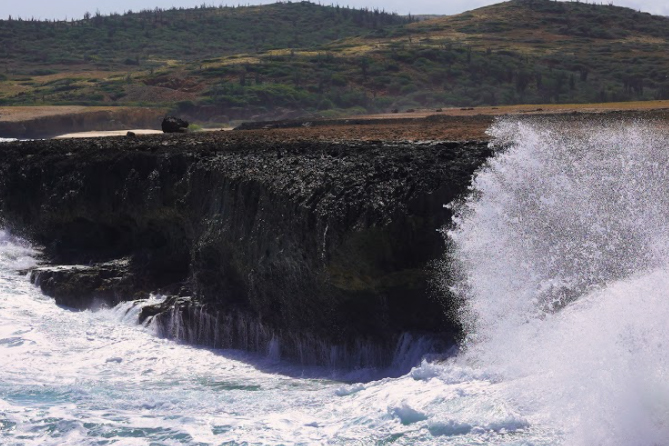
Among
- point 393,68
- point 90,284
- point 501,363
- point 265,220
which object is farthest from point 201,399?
point 393,68

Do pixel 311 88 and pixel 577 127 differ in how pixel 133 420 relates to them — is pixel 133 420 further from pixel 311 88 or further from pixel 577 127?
pixel 311 88

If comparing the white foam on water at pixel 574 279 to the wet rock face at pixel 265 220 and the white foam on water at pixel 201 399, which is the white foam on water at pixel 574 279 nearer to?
the white foam on water at pixel 201 399

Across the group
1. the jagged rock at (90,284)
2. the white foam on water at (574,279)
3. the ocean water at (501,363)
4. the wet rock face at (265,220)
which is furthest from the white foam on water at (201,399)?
the jagged rock at (90,284)

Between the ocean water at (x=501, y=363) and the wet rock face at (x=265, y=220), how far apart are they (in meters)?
0.54

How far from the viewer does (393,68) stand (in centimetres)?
5044

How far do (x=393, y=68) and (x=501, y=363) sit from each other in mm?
40475

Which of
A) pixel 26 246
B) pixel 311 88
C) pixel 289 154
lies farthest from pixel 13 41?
pixel 289 154

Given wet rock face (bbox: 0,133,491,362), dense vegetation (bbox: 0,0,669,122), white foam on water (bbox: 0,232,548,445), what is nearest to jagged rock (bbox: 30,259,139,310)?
wet rock face (bbox: 0,133,491,362)

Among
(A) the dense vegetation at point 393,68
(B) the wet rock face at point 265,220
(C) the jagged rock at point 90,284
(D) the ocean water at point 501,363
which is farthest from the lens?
(A) the dense vegetation at point 393,68

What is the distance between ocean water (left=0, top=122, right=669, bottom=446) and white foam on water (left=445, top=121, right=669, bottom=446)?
18mm

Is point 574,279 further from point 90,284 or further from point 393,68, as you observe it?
point 393,68

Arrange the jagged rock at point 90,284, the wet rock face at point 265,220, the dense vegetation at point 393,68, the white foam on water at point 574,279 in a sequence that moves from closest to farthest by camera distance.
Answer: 1. the white foam on water at point 574,279
2. the wet rock face at point 265,220
3. the jagged rock at point 90,284
4. the dense vegetation at point 393,68

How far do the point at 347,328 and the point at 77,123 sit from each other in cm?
2821

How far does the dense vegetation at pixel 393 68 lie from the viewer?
42.8 m
